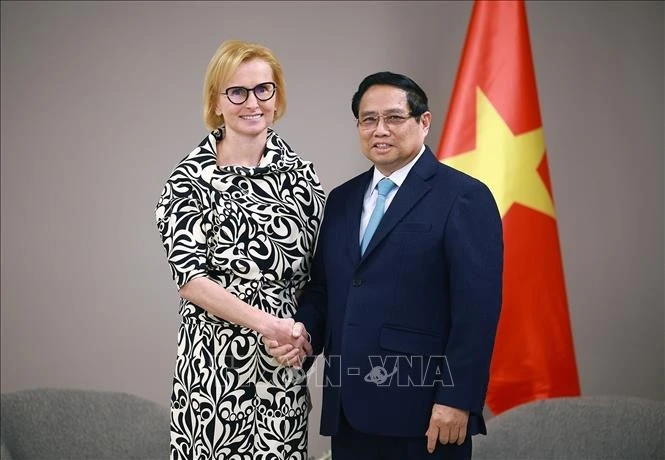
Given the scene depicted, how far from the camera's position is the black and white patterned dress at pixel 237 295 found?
7.56ft

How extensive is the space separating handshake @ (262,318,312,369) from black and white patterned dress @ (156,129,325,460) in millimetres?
50

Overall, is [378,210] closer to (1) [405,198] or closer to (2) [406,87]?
(1) [405,198]

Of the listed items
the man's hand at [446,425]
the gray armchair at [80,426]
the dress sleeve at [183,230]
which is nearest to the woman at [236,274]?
the dress sleeve at [183,230]

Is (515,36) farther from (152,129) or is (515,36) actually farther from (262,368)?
(262,368)

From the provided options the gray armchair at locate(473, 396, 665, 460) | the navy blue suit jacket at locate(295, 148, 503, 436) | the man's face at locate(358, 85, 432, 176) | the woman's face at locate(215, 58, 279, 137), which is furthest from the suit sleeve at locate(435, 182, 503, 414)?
the gray armchair at locate(473, 396, 665, 460)

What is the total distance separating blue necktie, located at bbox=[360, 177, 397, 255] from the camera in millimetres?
2324

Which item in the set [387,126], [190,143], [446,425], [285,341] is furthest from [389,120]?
[190,143]

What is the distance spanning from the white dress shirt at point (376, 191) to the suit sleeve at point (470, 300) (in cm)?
18

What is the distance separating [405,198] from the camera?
2.29 m

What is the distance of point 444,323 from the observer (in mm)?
2248

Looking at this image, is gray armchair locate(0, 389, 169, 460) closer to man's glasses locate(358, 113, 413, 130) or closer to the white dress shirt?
the white dress shirt

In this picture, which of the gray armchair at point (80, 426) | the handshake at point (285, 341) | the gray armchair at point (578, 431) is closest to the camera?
the handshake at point (285, 341)

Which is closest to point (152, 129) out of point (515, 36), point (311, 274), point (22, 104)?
point (22, 104)

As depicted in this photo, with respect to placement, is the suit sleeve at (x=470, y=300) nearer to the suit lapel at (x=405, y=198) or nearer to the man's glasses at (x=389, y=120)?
the suit lapel at (x=405, y=198)
